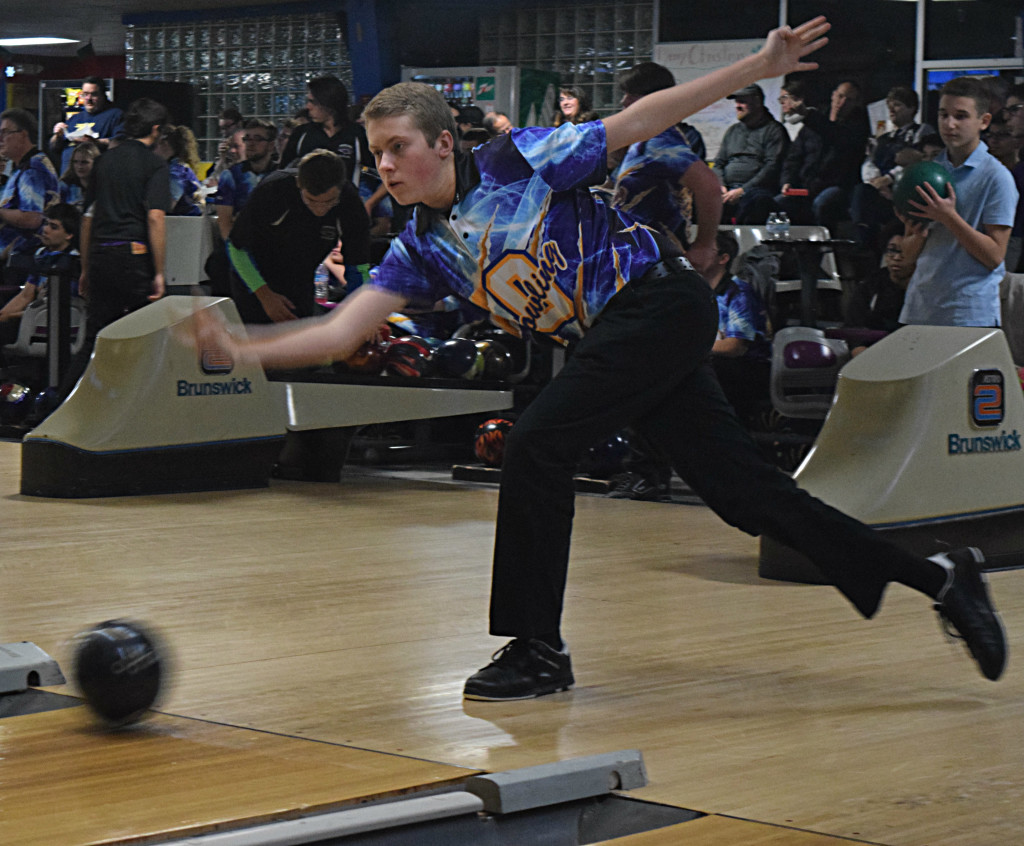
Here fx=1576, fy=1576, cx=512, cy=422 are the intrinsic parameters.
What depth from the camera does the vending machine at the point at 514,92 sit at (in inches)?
553

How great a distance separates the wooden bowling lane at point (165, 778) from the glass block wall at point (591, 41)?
11332 mm

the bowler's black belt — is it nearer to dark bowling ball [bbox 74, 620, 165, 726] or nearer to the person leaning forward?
the person leaning forward

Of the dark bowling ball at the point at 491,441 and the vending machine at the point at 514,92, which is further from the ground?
the vending machine at the point at 514,92

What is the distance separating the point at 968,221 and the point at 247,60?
12589 mm

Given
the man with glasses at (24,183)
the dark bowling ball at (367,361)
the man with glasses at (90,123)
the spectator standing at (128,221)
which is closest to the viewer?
the dark bowling ball at (367,361)

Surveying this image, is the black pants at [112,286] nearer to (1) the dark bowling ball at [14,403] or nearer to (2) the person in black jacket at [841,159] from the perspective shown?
(1) the dark bowling ball at [14,403]

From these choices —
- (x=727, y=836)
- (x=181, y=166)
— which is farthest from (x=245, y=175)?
(x=727, y=836)

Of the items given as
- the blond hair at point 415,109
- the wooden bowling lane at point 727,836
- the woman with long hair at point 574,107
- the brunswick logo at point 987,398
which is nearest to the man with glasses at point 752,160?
the woman with long hair at point 574,107

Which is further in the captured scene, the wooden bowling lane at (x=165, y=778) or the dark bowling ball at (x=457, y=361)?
the dark bowling ball at (x=457, y=361)

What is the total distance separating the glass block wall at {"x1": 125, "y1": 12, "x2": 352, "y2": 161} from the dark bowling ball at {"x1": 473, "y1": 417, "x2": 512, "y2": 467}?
9.70m

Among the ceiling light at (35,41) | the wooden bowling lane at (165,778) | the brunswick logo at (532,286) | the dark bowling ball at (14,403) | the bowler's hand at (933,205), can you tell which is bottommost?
the dark bowling ball at (14,403)

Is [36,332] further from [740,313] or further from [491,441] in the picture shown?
[740,313]

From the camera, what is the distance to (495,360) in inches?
279

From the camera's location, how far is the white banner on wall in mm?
13102
